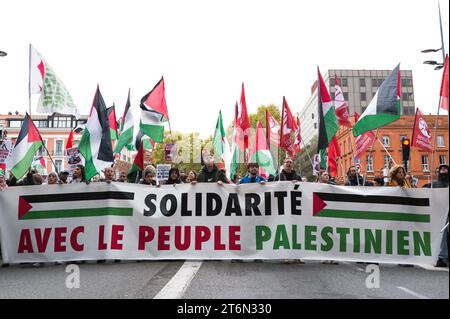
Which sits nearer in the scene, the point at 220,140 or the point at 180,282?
the point at 180,282

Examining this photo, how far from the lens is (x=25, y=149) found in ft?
33.4

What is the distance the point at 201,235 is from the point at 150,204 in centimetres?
108

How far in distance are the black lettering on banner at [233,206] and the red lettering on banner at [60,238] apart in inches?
112

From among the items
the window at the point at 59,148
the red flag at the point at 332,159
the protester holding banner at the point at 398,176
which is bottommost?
the protester holding banner at the point at 398,176

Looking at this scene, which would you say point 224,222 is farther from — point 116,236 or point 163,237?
point 116,236

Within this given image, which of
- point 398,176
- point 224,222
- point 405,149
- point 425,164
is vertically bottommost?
point 224,222

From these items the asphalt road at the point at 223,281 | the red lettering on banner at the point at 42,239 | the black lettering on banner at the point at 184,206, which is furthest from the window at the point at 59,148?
the black lettering on banner at the point at 184,206

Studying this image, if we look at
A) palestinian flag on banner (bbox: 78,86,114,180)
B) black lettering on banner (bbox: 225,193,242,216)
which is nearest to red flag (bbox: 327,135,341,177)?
black lettering on banner (bbox: 225,193,242,216)

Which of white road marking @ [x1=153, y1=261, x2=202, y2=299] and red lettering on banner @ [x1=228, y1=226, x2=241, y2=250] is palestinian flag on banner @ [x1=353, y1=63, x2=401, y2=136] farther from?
white road marking @ [x1=153, y1=261, x2=202, y2=299]

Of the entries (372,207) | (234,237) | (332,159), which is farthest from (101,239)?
(332,159)

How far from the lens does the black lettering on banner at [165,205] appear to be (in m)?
7.78

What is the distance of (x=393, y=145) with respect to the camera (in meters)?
59.6

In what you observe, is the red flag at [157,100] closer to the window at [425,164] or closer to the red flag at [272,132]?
the red flag at [272,132]

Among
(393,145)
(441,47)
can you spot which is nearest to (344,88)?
(393,145)
